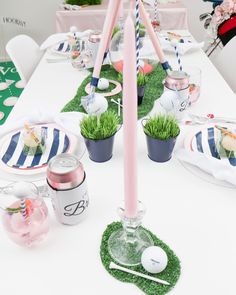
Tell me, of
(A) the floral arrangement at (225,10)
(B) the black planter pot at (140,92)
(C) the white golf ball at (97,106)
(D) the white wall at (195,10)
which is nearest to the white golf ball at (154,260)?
(C) the white golf ball at (97,106)

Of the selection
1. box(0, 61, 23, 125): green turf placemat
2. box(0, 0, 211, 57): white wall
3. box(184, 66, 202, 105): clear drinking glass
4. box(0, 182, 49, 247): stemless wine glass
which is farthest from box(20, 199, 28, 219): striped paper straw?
box(0, 0, 211, 57): white wall

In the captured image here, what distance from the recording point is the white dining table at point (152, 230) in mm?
566

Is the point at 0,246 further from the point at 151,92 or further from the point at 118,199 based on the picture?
the point at 151,92

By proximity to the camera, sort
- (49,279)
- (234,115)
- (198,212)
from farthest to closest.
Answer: (234,115) < (198,212) < (49,279)

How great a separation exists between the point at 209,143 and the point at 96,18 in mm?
1606

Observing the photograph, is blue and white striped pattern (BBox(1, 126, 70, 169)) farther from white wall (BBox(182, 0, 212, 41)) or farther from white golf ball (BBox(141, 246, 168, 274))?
white wall (BBox(182, 0, 212, 41))

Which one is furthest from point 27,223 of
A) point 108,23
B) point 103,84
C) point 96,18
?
point 96,18

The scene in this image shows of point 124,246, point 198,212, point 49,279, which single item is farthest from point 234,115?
point 49,279

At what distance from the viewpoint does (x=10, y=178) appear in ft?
2.60

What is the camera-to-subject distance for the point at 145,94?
1.15m

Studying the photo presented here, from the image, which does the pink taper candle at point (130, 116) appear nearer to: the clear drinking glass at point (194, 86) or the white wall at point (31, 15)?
the clear drinking glass at point (194, 86)

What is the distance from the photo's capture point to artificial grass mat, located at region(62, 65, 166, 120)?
1.07m

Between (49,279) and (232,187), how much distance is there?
1.47ft

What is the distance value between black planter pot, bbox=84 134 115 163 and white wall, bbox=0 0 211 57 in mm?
2759
